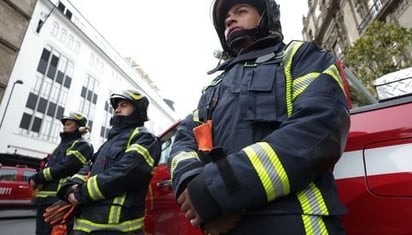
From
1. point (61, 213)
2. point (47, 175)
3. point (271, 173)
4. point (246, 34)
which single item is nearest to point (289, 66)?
point (246, 34)

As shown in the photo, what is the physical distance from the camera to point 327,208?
812 mm

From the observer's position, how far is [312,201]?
2.69 ft

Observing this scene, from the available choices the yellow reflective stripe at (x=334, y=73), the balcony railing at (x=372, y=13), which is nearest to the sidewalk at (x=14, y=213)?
the yellow reflective stripe at (x=334, y=73)

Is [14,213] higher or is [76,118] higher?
[76,118]

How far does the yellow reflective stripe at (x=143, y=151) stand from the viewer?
7.11 feet

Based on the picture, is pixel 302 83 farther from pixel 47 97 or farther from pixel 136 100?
pixel 47 97

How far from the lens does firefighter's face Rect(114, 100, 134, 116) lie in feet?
8.60

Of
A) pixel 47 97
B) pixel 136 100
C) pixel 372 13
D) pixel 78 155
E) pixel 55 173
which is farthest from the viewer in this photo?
pixel 47 97

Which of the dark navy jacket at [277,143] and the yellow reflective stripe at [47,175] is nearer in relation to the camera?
the dark navy jacket at [277,143]

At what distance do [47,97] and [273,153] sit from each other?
25.7 m

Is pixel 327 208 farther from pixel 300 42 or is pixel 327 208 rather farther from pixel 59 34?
pixel 59 34

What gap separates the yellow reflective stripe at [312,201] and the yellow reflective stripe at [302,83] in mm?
337

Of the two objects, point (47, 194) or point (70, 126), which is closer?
point (47, 194)

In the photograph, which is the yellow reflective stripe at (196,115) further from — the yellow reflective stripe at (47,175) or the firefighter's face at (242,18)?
the yellow reflective stripe at (47,175)
